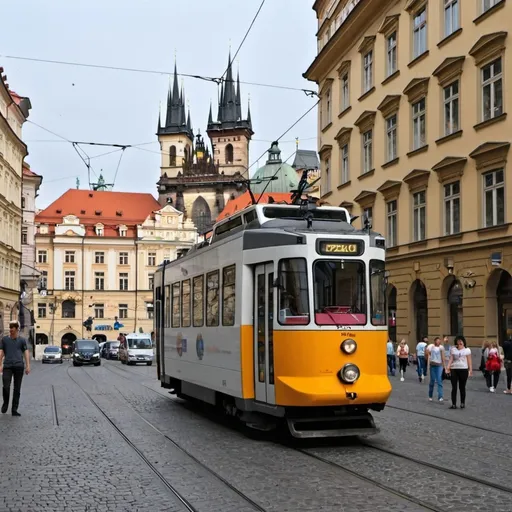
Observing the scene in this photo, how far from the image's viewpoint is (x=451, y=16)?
29.0 m

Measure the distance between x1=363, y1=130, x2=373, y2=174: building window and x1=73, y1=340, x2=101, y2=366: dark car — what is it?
21.1m

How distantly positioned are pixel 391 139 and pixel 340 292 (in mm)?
23439

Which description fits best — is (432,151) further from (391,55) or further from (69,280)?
(69,280)

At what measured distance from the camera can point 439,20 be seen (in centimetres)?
2964

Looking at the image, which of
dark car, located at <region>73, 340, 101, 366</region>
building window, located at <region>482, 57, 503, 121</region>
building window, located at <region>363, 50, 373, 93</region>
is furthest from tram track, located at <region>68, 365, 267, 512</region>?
dark car, located at <region>73, 340, 101, 366</region>

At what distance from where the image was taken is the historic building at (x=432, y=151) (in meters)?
26.2

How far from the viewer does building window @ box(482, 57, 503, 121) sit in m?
25.9

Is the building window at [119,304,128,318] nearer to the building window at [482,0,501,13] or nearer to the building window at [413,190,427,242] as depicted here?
the building window at [413,190,427,242]

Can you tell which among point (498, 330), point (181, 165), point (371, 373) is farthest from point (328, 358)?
point (181, 165)

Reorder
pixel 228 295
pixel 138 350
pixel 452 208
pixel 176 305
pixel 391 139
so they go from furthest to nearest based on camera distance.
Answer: pixel 138 350
pixel 391 139
pixel 452 208
pixel 176 305
pixel 228 295

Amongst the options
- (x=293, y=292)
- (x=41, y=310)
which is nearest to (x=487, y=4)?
(x=293, y=292)

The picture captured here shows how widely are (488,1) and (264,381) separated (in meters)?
19.7

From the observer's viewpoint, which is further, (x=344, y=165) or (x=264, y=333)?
(x=344, y=165)

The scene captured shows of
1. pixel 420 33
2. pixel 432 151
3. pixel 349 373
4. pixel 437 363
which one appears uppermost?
pixel 420 33
